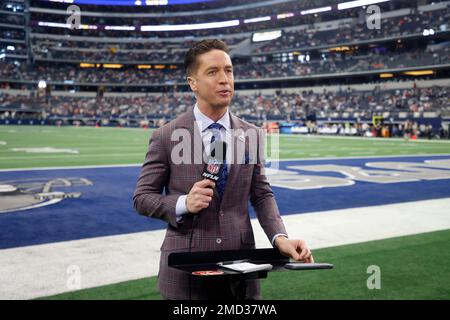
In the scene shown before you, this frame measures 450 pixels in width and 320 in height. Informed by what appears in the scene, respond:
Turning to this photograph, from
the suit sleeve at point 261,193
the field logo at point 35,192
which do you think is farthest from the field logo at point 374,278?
the field logo at point 35,192

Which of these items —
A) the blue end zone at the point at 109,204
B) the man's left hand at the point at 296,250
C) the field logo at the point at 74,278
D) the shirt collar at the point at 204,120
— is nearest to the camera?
the man's left hand at the point at 296,250

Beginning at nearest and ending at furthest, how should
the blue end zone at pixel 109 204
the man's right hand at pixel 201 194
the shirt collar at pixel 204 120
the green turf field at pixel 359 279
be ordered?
the man's right hand at pixel 201 194, the shirt collar at pixel 204 120, the green turf field at pixel 359 279, the blue end zone at pixel 109 204

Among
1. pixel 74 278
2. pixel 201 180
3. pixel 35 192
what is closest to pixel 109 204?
pixel 35 192

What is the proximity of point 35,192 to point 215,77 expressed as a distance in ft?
31.7

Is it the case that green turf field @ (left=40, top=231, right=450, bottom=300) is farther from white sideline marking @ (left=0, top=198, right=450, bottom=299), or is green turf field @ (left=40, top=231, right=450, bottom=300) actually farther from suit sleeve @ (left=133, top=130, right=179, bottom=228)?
suit sleeve @ (left=133, top=130, right=179, bottom=228)

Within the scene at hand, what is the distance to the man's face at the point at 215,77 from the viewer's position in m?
2.54

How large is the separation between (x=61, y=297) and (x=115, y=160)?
15.4 metres

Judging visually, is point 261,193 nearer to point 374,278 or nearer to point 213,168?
point 213,168

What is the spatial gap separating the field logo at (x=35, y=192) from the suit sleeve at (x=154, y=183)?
285 inches

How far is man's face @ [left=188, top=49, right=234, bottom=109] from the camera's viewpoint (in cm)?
254

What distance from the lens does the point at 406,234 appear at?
24.0 ft

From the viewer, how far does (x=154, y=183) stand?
104 inches

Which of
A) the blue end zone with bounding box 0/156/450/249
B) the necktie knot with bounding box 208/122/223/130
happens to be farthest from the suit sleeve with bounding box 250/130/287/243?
the blue end zone with bounding box 0/156/450/249

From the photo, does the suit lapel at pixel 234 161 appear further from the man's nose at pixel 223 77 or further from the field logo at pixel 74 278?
the field logo at pixel 74 278
